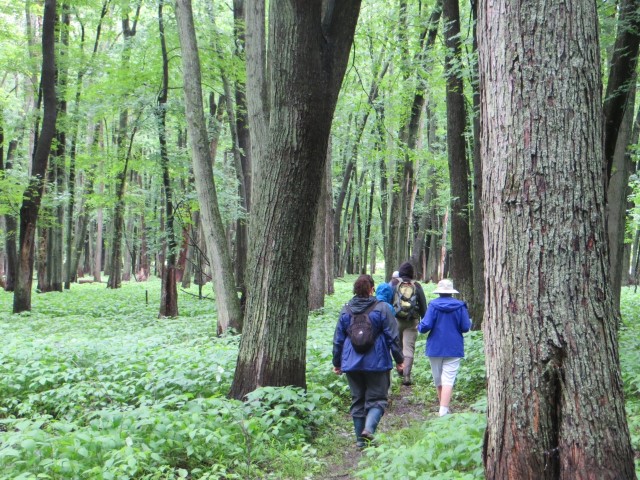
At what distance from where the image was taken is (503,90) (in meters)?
2.92

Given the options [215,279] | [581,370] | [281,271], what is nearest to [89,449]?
[281,271]

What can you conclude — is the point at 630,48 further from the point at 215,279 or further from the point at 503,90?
the point at 215,279

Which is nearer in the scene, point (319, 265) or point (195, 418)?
point (195, 418)

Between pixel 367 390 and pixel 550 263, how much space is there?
3334mm

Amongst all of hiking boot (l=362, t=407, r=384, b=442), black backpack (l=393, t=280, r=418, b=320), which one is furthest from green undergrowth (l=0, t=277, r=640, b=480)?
black backpack (l=393, t=280, r=418, b=320)

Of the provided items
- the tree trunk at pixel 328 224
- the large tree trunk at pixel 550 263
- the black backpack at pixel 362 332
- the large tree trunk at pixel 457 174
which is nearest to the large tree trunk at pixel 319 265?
the tree trunk at pixel 328 224

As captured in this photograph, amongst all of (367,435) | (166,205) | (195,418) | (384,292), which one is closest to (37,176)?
(166,205)

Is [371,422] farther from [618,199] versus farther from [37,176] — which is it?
[37,176]

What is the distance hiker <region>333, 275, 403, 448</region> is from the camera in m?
5.51

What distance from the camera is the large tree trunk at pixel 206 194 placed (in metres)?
9.91

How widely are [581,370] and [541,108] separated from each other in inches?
53.4

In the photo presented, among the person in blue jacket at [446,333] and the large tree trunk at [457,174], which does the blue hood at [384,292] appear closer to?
the person in blue jacket at [446,333]

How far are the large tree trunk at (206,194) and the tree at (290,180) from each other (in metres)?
3.94

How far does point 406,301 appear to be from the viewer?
8.37 meters
